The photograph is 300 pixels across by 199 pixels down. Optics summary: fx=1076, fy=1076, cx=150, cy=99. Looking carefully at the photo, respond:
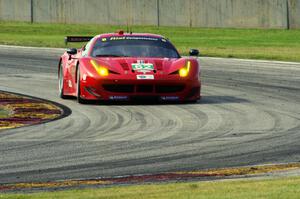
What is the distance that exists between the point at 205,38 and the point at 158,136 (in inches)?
1103

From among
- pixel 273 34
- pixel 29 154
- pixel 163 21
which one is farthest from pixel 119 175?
pixel 163 21

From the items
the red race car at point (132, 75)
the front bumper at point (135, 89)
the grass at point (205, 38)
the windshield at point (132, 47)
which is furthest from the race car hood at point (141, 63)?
the grass at point (205, 38)

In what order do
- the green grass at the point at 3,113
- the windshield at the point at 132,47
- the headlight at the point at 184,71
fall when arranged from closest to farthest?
the green grass at the point at 3,113 < the headlight at the point at 184,71 < the windshield at the point at 132,47

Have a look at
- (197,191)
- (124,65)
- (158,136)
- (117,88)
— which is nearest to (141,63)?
(124,65)

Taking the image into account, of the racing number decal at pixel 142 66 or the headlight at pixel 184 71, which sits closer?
the racing number decal at pixel 142 66

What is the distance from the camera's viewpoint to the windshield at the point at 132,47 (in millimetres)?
18375

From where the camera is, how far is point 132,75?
57.2ft

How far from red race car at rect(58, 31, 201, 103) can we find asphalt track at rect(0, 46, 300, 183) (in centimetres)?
25

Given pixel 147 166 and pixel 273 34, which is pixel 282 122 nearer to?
pixel 147 166

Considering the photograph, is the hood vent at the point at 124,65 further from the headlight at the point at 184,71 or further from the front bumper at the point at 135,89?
the headlight at the point at 184,71

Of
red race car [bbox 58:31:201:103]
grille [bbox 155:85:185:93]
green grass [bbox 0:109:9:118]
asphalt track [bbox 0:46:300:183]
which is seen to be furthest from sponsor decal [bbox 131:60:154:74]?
green grass [bbox 0:109:9:118]

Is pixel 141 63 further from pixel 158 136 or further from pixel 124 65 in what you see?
pixel 158 136

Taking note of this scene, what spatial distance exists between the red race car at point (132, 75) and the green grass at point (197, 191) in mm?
8262

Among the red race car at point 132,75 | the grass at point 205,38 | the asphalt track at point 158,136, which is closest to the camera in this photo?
the asphalt track at point 158,136
